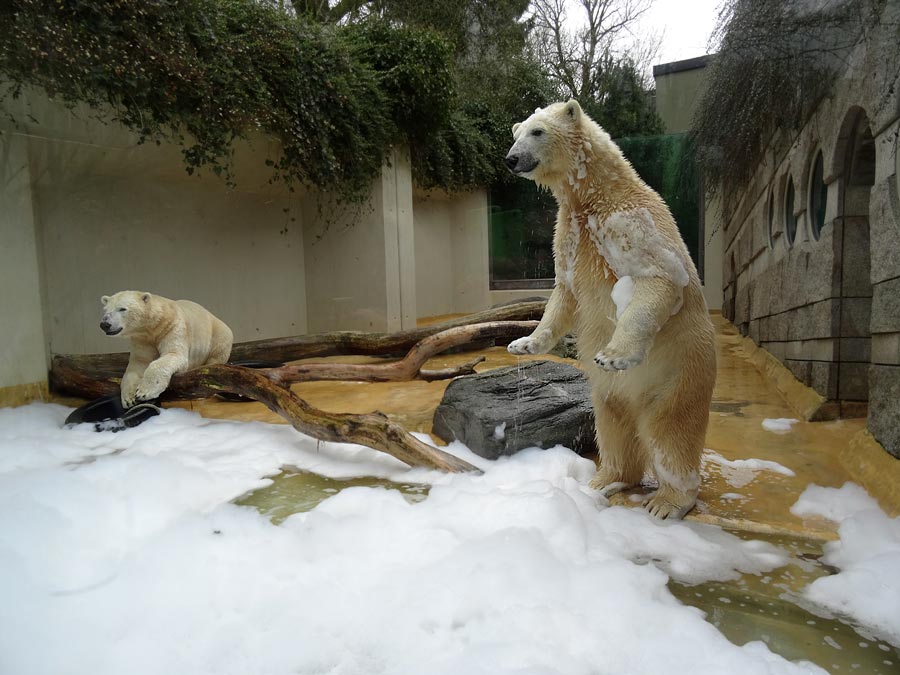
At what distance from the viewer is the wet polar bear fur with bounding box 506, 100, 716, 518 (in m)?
1.62

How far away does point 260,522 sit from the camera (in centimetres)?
177

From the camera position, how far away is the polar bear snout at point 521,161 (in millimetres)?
1677

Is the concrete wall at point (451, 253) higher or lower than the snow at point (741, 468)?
higher

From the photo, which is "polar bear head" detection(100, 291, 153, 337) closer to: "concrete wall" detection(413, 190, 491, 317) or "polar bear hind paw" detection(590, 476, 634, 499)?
"concrete wall" detection(413, 190, 491, 317)

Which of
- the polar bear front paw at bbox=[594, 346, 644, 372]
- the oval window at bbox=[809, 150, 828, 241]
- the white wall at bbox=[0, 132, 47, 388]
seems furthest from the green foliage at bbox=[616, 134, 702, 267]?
the white wall at bbox=[0, 132, 47, 388]

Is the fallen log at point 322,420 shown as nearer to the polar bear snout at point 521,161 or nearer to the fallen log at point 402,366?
the fallen log at point 402,366

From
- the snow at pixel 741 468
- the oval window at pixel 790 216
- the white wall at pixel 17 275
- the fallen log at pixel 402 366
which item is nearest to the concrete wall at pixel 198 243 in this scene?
the white wall at pixel 17 275

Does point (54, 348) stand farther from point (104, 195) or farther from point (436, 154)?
point (436, 154)

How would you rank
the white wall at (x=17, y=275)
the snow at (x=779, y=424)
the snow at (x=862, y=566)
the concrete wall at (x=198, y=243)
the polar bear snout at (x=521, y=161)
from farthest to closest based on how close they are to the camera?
the concrete wall at (x=198, y=243) → the white wall at (x=17, y=275) → the snow at (x=779, y=424) → the polar bear snout at (x=521, y=161) → the snow at (x=862, y=566)

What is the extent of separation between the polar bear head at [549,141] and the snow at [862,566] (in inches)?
56.2

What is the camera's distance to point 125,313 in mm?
3186

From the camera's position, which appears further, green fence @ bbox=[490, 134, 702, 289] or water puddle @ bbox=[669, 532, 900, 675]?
green fence @ bbox=[490, 134, 702, 289]

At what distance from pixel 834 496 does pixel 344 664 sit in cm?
191

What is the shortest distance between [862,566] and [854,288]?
1.73 meters
